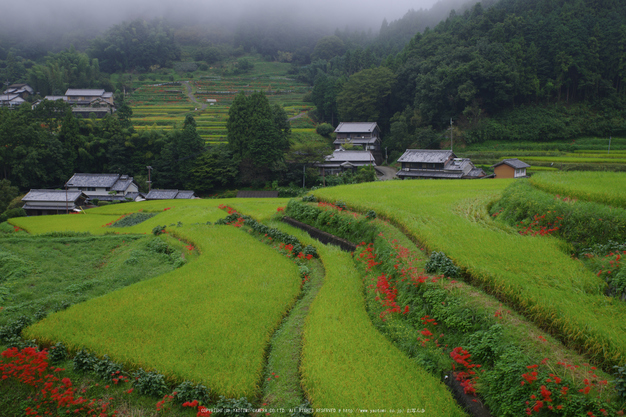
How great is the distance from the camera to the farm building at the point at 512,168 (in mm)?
35062

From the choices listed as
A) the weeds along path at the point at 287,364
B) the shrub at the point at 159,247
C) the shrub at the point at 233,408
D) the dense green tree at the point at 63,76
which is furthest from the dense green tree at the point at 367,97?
the shrub at the point at 233,408

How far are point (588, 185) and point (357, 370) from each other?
8800mm

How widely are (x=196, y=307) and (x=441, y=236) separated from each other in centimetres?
642

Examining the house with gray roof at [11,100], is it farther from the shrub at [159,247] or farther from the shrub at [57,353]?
the shrub at [57,353]

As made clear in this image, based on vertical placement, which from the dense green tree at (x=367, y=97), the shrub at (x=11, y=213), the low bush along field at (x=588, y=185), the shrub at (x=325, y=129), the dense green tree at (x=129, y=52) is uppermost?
the dense green tree at (x=129, y=52)

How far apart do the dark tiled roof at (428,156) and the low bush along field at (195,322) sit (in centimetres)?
3261

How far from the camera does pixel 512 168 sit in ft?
116

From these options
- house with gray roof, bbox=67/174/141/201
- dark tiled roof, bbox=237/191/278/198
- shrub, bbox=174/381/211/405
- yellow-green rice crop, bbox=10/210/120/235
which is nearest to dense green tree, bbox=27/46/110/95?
house with gray roof, bbox=67/174/141/201

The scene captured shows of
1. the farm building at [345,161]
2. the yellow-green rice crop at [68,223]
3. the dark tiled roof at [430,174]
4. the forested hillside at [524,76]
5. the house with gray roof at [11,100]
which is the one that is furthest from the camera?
the house with gray roof at [11,100]

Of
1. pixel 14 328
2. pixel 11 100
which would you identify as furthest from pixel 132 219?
pixel 11 100

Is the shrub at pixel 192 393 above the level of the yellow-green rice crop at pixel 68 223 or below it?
above

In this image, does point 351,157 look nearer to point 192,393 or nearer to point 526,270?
point 526,270

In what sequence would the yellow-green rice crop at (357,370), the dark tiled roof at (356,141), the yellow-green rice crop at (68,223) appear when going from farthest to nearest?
the dark tiled roof at (356,141) → the yellow-green rice crop at (68,223) → the yellow-green rice crop at (357,370)

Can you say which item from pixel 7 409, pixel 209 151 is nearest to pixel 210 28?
pixel 209 151
